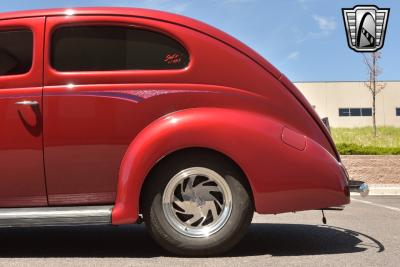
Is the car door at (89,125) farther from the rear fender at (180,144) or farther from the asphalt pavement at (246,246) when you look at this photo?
the asphalt pavement at (246,246)

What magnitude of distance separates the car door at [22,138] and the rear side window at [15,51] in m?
0.04

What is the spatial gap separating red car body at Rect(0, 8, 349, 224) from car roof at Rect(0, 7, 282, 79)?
18cm

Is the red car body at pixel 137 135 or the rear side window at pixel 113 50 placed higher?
the rear side window at pixel 113 50

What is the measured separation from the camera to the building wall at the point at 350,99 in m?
45.8

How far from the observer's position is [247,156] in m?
3.97

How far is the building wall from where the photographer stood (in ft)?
150

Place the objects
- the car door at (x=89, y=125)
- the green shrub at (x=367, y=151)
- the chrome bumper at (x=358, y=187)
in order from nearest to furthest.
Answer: the car door at (x=89, y=125) < the chrome bumper at (x=358, y=187) < the green shrub at (x=367, y=151)

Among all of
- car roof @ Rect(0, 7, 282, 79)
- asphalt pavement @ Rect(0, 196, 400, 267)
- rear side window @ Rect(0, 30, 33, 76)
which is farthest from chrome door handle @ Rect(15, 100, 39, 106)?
asphalt pavement @ Rect(0, 196, 400, 267)

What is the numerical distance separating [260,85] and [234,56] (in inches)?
12.4

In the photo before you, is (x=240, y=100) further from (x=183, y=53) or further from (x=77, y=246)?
(x=77, y=246)

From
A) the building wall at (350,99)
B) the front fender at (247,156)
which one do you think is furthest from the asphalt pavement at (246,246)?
the building wall at (350,99)

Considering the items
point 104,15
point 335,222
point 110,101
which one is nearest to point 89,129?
point 110,101

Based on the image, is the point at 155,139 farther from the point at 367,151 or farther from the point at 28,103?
the point at 367,151

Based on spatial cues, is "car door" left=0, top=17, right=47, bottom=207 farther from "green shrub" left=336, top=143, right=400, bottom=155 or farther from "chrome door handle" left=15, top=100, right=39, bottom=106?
"green shrub" left=336, top=143, right=400, bottom=155
